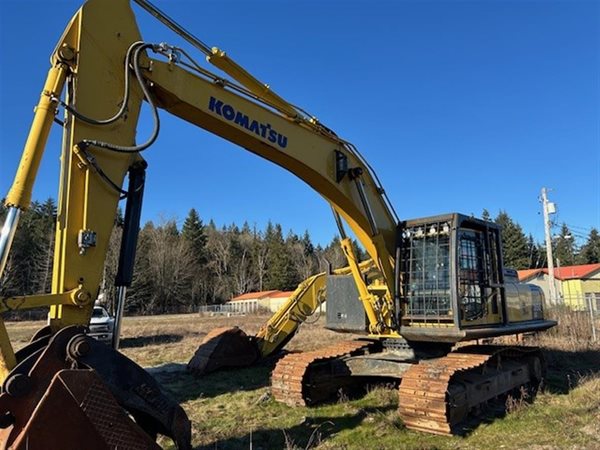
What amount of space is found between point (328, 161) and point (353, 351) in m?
3.49

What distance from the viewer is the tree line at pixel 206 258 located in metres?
55.3

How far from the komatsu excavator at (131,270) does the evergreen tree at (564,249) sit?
272 ft

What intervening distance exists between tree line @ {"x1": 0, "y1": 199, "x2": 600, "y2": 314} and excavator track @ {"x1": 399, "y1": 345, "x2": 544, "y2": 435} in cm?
4531

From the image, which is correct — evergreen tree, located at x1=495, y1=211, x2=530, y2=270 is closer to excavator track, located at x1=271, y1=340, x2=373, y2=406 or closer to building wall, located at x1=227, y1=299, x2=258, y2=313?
building wall, located at x1=227, y1=299, x2=258, y2=313

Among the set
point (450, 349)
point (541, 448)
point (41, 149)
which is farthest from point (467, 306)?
point (41, 149)

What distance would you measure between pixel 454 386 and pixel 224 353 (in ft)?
19.5

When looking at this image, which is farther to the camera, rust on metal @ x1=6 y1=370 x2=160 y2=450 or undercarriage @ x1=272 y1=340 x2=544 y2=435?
undercarriage @ x1=272 y1=340 x2=544 y2=435

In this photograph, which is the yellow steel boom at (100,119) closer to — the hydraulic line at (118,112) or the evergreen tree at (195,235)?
the hydraulic line at (118,112)

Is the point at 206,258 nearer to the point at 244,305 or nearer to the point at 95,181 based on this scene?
the point at 244,305

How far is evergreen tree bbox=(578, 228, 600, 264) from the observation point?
81.2m

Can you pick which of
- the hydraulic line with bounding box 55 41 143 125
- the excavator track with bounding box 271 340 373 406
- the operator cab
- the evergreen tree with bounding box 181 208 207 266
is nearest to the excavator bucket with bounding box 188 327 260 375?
the excavator track with bounding box 271 340 373 406

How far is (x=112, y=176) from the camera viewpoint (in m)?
4.97

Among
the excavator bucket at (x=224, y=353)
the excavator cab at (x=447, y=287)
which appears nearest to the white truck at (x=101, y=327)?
the excavator bucket at (x=224, y=353)

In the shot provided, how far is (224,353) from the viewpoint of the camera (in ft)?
37.5
